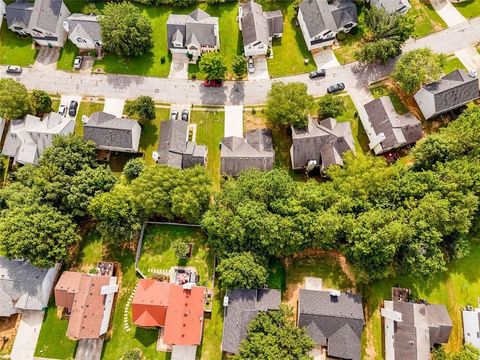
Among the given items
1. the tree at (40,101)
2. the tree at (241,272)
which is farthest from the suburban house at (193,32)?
the tree at (241,272)

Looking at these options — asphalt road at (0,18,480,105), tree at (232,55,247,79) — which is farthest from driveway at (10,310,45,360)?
tree at (232,55,247,79)

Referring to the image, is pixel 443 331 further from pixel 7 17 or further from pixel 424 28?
pixel 7 17

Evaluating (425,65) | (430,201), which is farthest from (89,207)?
(425,65)

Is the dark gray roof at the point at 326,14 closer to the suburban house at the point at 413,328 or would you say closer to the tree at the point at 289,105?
the tree at the point at 289,105

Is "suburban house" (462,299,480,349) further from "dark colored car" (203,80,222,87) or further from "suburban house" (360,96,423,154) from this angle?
"dark colored car" (203,80,222,87)

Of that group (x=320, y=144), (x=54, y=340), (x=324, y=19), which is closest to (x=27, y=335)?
(x=54, y=340)

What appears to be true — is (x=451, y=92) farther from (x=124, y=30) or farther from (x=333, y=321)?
(x=124, y=30)
